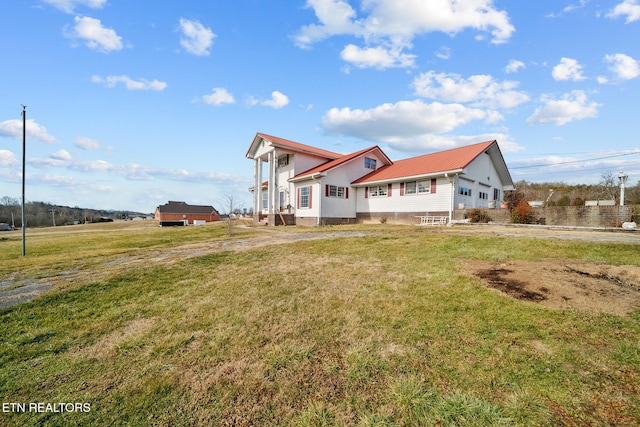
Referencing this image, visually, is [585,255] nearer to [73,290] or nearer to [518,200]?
[73,290]

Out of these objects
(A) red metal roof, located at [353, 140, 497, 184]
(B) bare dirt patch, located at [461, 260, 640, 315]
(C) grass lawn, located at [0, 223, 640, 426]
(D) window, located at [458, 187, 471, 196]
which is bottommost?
(C) grass lawn, located at [0, 223, 640, 426]

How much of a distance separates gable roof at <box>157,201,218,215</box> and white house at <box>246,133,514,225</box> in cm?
5555

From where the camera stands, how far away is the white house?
61.1 ft

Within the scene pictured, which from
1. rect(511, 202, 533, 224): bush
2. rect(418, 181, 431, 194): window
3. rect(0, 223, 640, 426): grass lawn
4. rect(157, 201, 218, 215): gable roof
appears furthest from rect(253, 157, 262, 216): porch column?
rect(157, 201, 218, 215): gable roof

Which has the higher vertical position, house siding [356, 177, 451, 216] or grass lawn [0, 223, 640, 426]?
house siding [356, 177, 451, 216]

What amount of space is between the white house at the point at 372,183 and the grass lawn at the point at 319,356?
13218mm

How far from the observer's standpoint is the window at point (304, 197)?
899 inches

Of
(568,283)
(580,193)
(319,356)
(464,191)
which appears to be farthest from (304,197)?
(580,193)

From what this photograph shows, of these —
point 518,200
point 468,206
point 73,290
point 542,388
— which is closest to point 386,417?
point 542,388

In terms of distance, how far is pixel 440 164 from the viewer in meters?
19.2

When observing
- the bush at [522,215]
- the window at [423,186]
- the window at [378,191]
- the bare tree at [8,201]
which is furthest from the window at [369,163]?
the bare tree at [8,201]

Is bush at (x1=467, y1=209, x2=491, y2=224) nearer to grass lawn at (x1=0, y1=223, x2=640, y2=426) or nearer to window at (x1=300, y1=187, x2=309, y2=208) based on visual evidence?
grass lawn at (x1=0, y1=223, x2=640, y2=426)

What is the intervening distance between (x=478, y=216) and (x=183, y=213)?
73.5 m

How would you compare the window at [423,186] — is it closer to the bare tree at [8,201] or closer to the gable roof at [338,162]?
the gable roof at [338,162]
